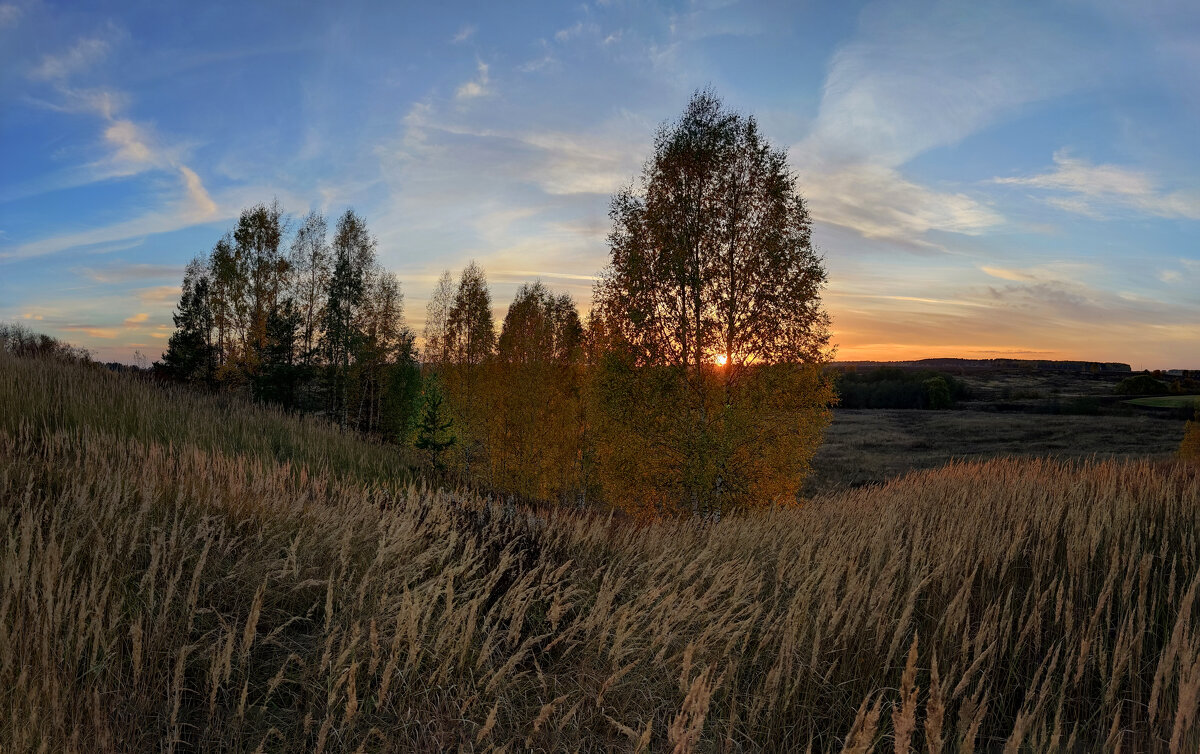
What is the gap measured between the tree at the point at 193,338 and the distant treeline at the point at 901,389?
64.8m

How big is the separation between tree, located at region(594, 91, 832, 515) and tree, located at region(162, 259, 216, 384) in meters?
33.6

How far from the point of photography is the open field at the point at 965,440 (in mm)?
45688

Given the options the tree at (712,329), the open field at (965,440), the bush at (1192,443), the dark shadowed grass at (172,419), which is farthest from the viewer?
the open field at (965,440)

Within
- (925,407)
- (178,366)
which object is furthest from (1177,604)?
(925,407)

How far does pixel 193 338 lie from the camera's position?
42094 millimetres

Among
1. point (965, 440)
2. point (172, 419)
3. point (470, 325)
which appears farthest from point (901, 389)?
point (172, 419)

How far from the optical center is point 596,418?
→ 18703mm

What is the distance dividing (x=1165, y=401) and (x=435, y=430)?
77624 millimetres

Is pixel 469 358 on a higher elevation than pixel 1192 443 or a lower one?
higher

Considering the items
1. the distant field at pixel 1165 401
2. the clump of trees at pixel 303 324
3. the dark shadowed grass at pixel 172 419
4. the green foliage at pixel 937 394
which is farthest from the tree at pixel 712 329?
the green foliage at pixel 937 394

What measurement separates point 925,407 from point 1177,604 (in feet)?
261

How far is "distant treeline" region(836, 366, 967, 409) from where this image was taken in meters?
75.8

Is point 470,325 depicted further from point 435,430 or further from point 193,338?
point 193,338

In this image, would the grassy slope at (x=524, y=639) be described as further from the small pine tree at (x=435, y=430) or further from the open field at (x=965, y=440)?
→ the open field at (x=965, y=440)
